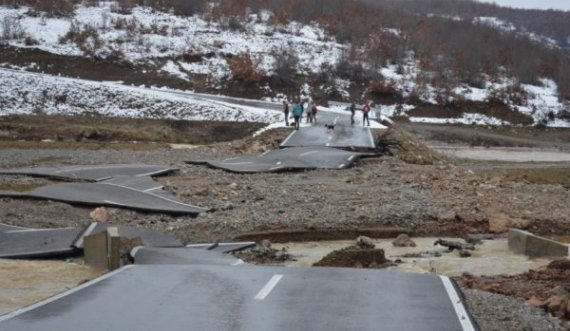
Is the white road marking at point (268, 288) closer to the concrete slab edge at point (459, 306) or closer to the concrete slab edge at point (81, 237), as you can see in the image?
the concrete slab edge at point (459, 306)

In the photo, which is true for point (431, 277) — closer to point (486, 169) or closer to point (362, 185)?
point (362, 185)

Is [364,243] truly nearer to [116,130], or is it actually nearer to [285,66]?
[116,130]

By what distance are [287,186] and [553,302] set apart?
14.0m

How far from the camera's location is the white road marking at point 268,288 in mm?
9906

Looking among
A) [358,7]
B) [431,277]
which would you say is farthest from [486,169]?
[358,7]

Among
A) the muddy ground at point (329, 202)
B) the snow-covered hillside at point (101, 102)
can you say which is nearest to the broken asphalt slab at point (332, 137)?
the muddy ground at point (329, 202)

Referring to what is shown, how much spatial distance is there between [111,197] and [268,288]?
33.2 ft

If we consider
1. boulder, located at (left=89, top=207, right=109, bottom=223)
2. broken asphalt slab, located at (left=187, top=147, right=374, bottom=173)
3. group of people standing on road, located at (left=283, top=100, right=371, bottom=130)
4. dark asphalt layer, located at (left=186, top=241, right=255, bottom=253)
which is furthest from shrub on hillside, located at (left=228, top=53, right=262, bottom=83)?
dark asphalt layer, located at (left=186, top=241, right=255, bottom=253)

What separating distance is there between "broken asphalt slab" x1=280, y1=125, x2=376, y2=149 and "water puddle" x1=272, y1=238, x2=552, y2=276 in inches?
637

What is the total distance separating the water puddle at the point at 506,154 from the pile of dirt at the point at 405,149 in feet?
36.4

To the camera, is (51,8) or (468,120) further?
(51,8)

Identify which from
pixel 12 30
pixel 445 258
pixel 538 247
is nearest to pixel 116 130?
pixel 12 30

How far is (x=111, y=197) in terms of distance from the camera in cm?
1980

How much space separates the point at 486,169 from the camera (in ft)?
125
